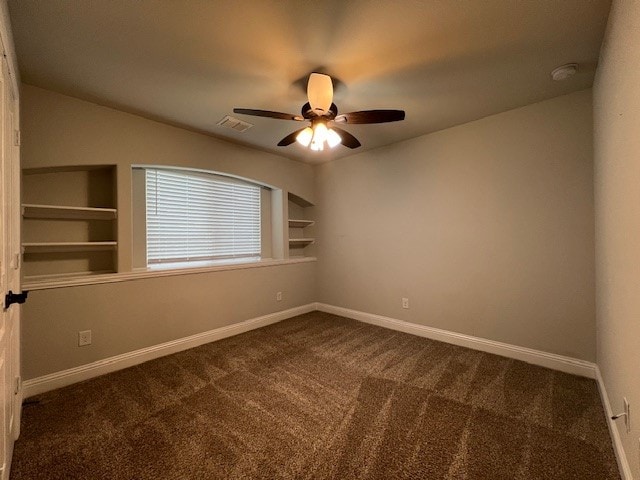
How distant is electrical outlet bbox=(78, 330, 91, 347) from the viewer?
2.28 metres

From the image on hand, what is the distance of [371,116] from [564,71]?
1.42 metres

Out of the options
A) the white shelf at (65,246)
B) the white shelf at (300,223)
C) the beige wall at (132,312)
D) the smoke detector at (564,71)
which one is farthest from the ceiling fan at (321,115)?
the white shelf at (300,223)

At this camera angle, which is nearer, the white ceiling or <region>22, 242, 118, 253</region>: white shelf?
the white ceiling

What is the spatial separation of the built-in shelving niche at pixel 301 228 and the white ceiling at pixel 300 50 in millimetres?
2083

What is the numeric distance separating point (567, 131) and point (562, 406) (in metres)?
2.18

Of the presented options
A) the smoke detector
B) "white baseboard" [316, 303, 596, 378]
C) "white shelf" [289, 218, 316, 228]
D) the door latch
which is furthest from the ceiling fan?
"white baseboard" [316, 303, 596, 378]

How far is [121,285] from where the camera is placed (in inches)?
98.9

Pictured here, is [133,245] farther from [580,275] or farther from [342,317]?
[580,275]

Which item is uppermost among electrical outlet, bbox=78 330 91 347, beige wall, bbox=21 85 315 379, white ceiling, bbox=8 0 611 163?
white ceiling, bbox=8 0 611 163

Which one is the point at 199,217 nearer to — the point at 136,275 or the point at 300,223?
→ the point at 136,275

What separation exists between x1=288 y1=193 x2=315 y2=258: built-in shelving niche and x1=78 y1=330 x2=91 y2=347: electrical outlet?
263 cm

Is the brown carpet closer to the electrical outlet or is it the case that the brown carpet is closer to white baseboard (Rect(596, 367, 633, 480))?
white baseboard (Rect(596, 367, 633, 480))

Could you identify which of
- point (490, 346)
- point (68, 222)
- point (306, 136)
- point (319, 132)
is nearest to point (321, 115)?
point (319, 132)

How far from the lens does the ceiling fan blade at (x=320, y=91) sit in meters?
1.85
